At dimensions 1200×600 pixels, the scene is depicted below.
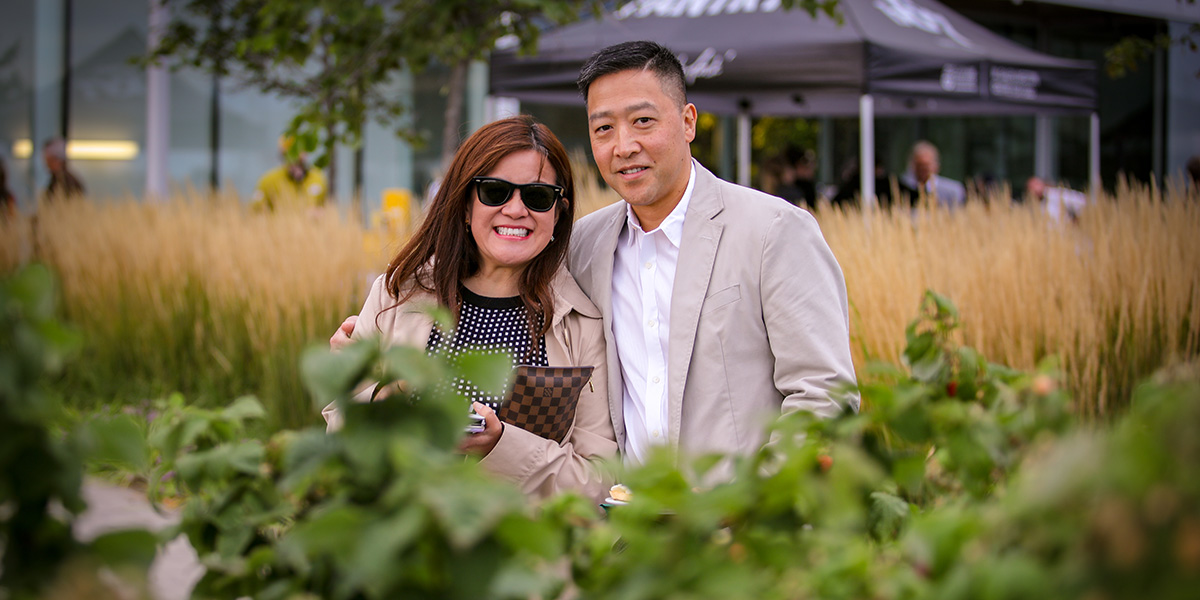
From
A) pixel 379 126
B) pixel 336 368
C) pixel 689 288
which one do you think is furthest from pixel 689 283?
pixel 379 126

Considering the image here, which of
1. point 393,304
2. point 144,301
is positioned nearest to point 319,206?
point 144,301

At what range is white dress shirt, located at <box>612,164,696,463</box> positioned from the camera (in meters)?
2.23

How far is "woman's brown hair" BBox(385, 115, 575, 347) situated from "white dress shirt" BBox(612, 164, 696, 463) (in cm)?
18

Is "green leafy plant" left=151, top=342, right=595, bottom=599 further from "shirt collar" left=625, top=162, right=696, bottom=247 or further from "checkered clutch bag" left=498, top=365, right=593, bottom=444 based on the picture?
"shirt collar" left=625, top=162, right=696, bottom=247

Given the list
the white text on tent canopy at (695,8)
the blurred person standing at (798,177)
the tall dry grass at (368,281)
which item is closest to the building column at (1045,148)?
the blurred person standing at (798,177)

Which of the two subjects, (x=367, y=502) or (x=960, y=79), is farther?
(x=960, y=79)

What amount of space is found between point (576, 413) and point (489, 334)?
315 mm

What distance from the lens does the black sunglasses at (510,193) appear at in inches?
93.4

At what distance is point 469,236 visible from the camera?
8.39 feet

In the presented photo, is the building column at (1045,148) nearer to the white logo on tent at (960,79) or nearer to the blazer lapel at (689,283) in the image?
the white logo on tent at (960,79)

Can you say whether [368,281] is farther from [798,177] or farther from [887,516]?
[798,177]

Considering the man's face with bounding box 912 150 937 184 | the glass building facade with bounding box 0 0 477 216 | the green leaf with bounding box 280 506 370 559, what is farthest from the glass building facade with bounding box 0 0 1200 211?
the green leaf with bounding box 280 506 370 559

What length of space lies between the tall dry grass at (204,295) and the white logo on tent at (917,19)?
14.7 feet

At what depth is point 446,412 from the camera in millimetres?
844
